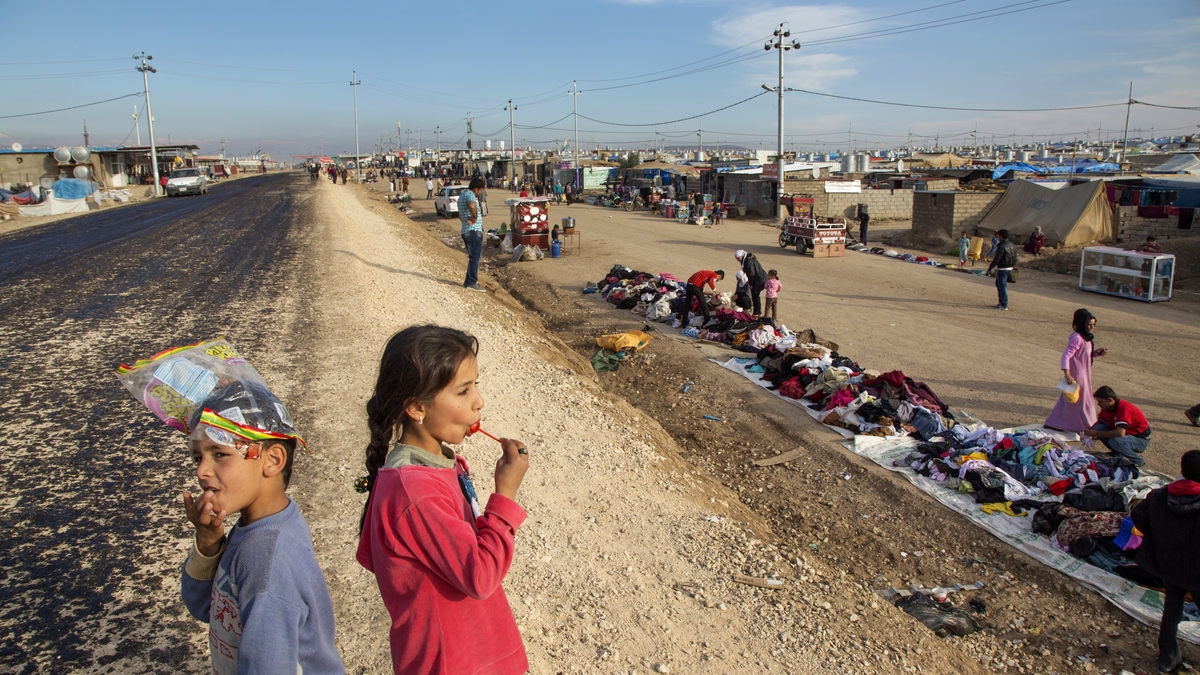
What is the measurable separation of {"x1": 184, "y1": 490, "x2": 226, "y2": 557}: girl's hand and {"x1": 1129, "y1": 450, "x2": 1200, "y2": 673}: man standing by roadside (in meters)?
4.74

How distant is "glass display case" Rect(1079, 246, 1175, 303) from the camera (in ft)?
48.3

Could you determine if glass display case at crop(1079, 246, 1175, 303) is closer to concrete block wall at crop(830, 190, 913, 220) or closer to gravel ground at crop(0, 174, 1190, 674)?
gravel ground at crop(0, 174, 1190, 674)

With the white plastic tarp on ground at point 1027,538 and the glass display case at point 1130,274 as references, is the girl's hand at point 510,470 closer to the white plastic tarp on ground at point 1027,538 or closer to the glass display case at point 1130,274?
the white plastic tarp on ground at point 1027,538

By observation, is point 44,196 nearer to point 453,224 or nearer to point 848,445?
point 453,224

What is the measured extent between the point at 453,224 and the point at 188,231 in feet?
41.8

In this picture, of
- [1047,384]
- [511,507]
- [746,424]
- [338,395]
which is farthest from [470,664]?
[1047,384]

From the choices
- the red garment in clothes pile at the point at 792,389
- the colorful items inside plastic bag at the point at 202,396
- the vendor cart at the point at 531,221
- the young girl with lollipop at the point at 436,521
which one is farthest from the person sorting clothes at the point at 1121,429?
the vendor cart at the point at 531,221

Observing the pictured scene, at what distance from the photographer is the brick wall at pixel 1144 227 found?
68.3 ft

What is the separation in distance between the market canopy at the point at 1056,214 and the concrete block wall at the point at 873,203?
8110 millimetres

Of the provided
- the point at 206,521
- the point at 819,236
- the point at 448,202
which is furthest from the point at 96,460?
the point at 448,202

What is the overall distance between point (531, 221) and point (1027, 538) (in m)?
17.1

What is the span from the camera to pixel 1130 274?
15.3m

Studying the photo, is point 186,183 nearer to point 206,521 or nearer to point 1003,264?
point 1003,264

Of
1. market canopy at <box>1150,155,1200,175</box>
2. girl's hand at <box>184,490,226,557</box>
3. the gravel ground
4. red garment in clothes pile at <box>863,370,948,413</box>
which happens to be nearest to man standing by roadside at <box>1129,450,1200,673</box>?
the gravel ground
